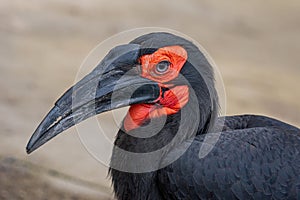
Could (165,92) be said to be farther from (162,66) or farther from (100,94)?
(100,94)

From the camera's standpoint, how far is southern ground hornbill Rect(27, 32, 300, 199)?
12.1 ft

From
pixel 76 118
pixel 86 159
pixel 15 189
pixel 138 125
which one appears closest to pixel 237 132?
pixel 138 125

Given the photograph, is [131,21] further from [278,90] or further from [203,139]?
[203,139]

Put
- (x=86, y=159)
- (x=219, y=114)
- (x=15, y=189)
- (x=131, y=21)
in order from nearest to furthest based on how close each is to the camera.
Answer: (x=219, y=114)
(x=15, y=189)
(x=86, y=159)
(x=131, y=21)

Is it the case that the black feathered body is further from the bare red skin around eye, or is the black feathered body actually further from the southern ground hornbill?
the bare red skin around eye

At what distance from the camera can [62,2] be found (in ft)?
28.8

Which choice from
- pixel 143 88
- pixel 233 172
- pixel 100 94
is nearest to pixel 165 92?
pixel 143 88

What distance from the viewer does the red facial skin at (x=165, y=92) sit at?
3838 mm

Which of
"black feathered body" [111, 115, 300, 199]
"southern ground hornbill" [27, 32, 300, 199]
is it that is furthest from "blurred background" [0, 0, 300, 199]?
"black feathered body" [111, 115, 300, 199]

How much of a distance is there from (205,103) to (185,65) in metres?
0.19

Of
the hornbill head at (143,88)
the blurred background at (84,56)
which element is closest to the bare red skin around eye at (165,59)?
the hornbill head at (143,88)

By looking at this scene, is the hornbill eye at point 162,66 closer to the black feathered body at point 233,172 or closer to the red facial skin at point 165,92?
the red facial skin at point 165,92

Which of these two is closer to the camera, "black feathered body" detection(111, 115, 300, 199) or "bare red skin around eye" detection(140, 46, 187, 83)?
"black feathered body" detection(111, 115, 300, 199)

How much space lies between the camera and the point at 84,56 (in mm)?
7699
